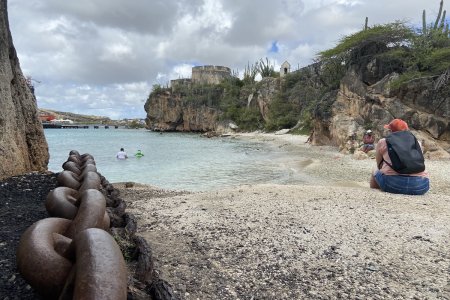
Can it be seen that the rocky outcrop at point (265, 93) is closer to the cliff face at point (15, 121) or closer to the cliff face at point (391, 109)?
the cliff face at point (391, 109)

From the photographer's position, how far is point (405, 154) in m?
5.23

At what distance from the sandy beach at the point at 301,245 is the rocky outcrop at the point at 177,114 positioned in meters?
49.8

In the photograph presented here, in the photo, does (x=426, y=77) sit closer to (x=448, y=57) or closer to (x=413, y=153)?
(x=448, y=57)

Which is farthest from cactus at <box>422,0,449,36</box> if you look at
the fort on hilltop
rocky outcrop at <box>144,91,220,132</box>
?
the fort on hilltop

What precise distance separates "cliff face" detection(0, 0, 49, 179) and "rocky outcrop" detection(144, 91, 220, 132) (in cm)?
4827

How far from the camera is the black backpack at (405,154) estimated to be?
5.23 meters

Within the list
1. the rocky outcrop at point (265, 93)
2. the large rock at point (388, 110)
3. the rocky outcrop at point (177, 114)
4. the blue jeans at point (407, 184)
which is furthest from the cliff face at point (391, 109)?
the rocky outcrop at point (177, 114)

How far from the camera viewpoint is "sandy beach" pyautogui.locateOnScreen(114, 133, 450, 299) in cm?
230

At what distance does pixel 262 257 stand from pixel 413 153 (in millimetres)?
3597

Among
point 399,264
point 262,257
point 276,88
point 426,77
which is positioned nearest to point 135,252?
point 262,257

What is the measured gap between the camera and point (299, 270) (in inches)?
100

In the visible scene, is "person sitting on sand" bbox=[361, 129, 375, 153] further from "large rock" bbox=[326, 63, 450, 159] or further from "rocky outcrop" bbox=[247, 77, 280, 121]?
"rocky outcrop" bbox=[247, 77, 280, 121]

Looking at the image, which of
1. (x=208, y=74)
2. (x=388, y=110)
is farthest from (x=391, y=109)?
(x=208, y=74)

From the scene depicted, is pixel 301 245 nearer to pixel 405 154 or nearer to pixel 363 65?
pixel 405 154
